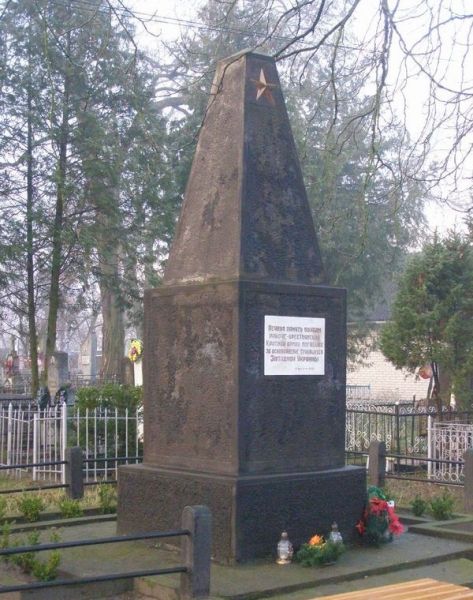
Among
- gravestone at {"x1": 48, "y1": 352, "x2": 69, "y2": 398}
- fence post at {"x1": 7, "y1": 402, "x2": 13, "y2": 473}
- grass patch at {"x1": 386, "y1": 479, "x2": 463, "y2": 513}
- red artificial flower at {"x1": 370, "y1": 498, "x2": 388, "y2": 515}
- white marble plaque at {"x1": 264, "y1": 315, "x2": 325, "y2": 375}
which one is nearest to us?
white marble plaque at {"x1": 264, "y1": 315, "x2": 325, "y2": 375}

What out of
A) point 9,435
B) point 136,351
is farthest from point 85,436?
point 136,351

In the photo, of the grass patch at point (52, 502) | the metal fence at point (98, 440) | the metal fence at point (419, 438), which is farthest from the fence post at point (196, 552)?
the metal fence at point (98, 440)

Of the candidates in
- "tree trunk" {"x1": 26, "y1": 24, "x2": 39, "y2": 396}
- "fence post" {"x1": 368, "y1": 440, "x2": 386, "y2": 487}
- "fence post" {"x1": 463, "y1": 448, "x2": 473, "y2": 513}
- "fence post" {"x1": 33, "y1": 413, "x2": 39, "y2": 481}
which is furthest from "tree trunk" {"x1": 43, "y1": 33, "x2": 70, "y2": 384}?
"fence post" {"x1": 463, "y1": 448, "x2": 473, "y2": 513}

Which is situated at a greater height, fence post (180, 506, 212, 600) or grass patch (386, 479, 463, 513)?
fence post (180, 506, 212, 600)

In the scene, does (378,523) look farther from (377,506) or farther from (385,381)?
(385,381)

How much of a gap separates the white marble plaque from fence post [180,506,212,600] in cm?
189

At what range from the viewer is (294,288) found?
8188mm

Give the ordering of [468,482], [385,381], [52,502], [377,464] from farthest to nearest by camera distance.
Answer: [385,381] → [377,464] → [52,502] → [468,482]

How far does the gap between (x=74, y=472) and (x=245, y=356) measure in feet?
14.3

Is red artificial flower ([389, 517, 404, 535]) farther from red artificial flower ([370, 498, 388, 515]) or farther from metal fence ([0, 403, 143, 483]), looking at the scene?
metal fence ([0, 403, 143, 483])

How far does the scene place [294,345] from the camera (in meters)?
8.16

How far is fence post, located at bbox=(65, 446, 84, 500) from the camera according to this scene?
441 inches

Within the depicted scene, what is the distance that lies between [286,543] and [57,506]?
12.4 ft

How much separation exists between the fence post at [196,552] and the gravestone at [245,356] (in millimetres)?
1058
